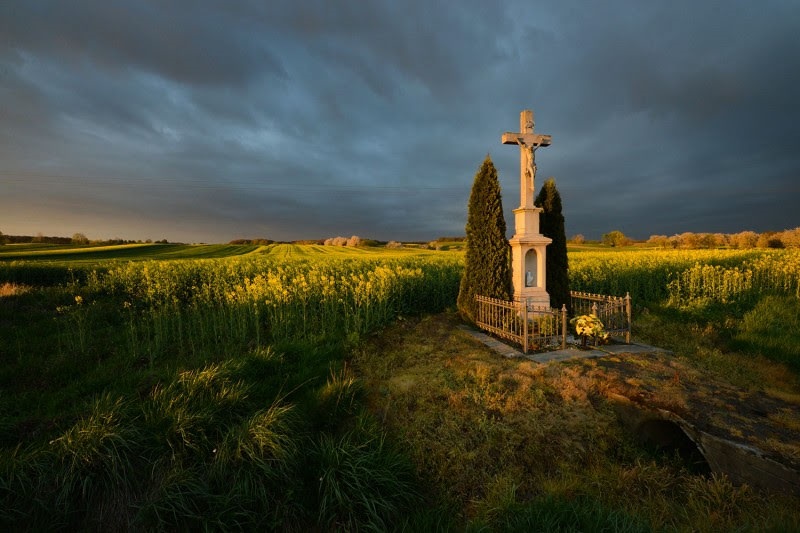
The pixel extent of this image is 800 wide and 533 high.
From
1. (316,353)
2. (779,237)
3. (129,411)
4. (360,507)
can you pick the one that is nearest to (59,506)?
(129,411)

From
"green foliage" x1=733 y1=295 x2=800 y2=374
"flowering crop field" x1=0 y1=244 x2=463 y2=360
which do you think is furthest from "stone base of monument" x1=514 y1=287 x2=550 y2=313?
"green foliage" x1=733 y1=295 x2=800 y2=374

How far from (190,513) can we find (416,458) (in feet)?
7.94

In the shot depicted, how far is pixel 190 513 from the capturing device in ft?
10.8

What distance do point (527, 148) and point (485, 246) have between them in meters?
3.15

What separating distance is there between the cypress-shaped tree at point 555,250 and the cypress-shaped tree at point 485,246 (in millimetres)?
2013

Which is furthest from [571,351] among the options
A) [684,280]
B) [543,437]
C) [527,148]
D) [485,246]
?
[684,280]

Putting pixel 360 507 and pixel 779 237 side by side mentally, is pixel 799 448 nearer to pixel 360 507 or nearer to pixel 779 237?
pixel 360 507

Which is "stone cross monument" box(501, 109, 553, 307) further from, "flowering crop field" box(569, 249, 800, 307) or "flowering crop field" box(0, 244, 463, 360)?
"flowering crop field" box(569, 249, 800, 307)

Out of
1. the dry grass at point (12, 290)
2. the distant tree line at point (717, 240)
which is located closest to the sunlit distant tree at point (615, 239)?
the distant tree line at point (717, 240)

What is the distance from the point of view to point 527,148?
1008cm

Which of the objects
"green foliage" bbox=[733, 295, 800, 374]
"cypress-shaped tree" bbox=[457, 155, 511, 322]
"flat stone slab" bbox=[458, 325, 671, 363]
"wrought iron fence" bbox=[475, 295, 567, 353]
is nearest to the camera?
"flat stone slab" bbox=[458, 325, 671, 363]

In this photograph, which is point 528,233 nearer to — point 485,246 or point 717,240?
point 485,246

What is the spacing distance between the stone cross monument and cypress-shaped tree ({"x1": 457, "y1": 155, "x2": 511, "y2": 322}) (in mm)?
337

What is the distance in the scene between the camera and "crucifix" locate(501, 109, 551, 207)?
10.0 metres
